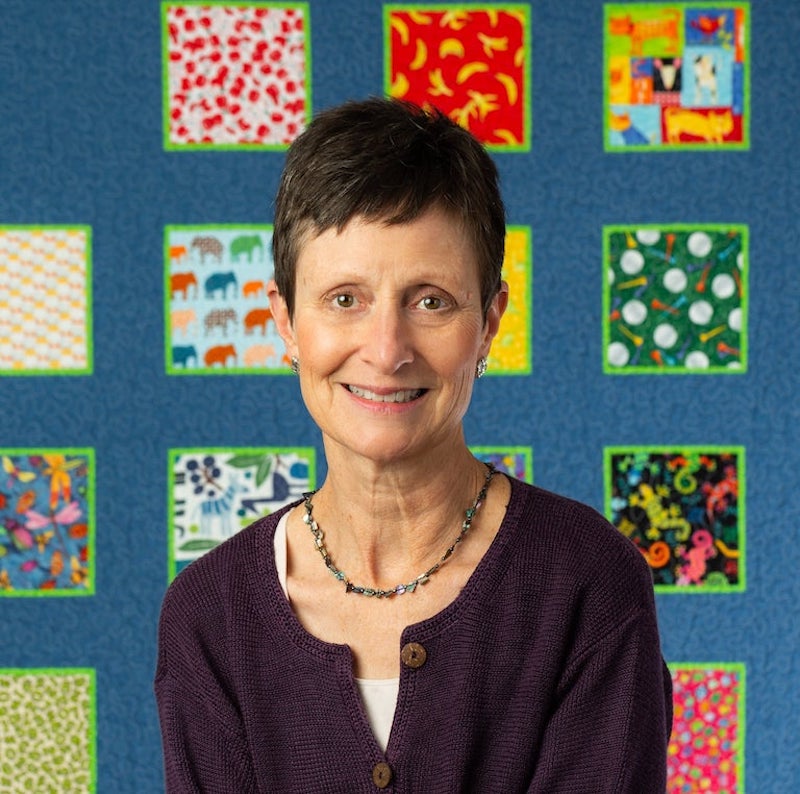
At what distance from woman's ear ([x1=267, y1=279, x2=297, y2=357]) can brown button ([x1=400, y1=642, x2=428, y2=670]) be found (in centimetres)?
33

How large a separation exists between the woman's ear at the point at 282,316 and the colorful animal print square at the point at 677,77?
1181 millimetres

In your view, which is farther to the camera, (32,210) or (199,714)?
(32,210)

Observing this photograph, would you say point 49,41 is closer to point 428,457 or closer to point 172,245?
point 172,245

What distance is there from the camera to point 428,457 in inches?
49.6

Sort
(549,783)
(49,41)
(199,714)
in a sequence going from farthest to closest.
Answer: (49,41) < (199,714) < (549,783)

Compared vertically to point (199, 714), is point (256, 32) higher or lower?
higher

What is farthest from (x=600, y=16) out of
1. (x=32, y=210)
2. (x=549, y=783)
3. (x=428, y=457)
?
(x=549, y=783)

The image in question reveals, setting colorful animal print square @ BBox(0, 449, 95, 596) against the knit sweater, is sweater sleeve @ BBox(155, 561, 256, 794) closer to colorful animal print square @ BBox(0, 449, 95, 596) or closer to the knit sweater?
the knit sweater

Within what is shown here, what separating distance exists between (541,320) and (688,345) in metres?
0.29

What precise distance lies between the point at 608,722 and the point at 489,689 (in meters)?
0.12

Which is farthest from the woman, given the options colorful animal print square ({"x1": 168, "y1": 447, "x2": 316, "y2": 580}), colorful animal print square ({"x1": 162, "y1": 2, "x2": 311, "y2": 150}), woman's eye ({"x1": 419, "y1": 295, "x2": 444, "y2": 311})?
colorful animal print square ({"x1": 162, "y1": 2, "x2": 311, "y2": 150})

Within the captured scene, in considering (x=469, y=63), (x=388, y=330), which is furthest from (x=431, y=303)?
(x=469, y=63)

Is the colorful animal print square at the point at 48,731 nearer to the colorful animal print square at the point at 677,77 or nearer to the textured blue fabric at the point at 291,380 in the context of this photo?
the textured blue fabric at the point at 291,380

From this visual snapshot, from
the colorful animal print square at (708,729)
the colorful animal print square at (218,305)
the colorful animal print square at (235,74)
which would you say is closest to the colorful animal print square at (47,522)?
the colorful animal print square at (218,305)
